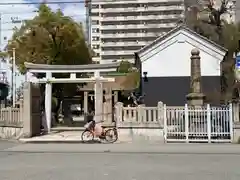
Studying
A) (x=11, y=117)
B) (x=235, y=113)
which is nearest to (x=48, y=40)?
(x=11, y=117)

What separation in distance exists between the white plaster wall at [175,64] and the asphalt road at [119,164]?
41.5 feet

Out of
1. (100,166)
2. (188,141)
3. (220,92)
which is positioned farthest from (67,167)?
(220,92)

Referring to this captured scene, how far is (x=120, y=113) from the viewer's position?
82.2 feet

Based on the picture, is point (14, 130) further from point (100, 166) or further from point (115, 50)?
point (115, 50)

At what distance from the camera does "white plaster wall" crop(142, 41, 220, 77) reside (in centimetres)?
3300

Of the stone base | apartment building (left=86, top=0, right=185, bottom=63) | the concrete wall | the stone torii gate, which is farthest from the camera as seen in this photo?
apartment building (left=86, top=0, right=185, bottom=63)

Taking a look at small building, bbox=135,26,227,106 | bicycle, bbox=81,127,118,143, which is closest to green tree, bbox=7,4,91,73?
small building, bbox=135,26,227,106

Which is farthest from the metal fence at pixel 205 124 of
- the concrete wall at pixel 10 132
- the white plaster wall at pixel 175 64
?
the white plaster wall at pixel 175 64

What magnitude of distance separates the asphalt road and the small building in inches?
489

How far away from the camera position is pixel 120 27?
398ft

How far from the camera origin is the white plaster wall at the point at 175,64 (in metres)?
33.0

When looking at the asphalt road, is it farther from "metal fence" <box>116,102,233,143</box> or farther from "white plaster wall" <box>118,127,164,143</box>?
"white plaster wall" <box>118,127,164,143</box>

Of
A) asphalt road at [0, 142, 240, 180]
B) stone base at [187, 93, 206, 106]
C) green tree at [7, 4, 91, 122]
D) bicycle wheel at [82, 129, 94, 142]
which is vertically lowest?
asphalt road at [0, 142, 240, 180]

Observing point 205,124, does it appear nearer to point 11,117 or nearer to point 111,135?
point 111,135
